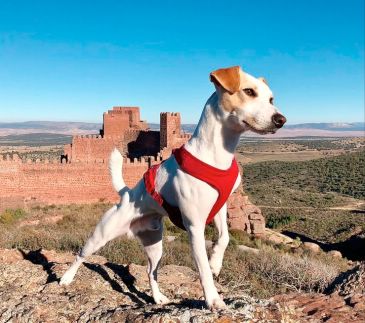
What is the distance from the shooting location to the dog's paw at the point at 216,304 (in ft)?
11.6

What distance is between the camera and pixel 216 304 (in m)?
3.59

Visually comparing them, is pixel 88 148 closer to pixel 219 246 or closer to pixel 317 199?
pixel 317 199

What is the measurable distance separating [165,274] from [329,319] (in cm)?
257

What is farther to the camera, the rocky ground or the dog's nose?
the rocky ground

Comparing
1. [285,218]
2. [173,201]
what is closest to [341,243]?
[285,218]

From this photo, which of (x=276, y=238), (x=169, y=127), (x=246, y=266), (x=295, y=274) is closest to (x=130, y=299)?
(x=295, y=274)

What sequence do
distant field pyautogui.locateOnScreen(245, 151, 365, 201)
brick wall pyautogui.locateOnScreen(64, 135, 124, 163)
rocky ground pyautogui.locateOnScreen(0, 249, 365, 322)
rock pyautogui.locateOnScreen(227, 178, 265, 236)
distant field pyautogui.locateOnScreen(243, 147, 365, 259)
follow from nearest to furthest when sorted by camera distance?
rocky ground pyautogui.locateOnScreen(0, 249, 365, 322) < rock pyautogui.locateOnScreen(227, 178, 265, 236) < distant field pyautogui.locateOnScreen(243, 147, 365, 259) < brick wall pyautogui.locateOnScreen(64, 135, 124, 163) < distant field pyautogui.locateOnScreen(245, 151, 365, 201)

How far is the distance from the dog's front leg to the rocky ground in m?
0.12

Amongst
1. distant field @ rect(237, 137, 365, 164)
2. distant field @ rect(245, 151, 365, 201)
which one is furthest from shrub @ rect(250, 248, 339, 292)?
distant field @ rect(237, 137, 365, 164)

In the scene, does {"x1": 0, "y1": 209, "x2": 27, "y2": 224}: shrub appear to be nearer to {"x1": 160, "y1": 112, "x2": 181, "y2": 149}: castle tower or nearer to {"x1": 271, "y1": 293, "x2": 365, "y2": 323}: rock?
{"x1": 160, "y1": 112, "x2": 181, "y2": 149}: castle tower

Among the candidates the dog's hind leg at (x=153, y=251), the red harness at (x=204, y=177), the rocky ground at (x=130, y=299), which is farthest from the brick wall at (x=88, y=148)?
the red harness at (x=204, y=177)

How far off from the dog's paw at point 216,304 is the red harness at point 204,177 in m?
0.70

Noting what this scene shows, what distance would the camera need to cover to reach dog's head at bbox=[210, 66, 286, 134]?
327 centimetres

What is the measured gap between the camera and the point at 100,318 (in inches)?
151
